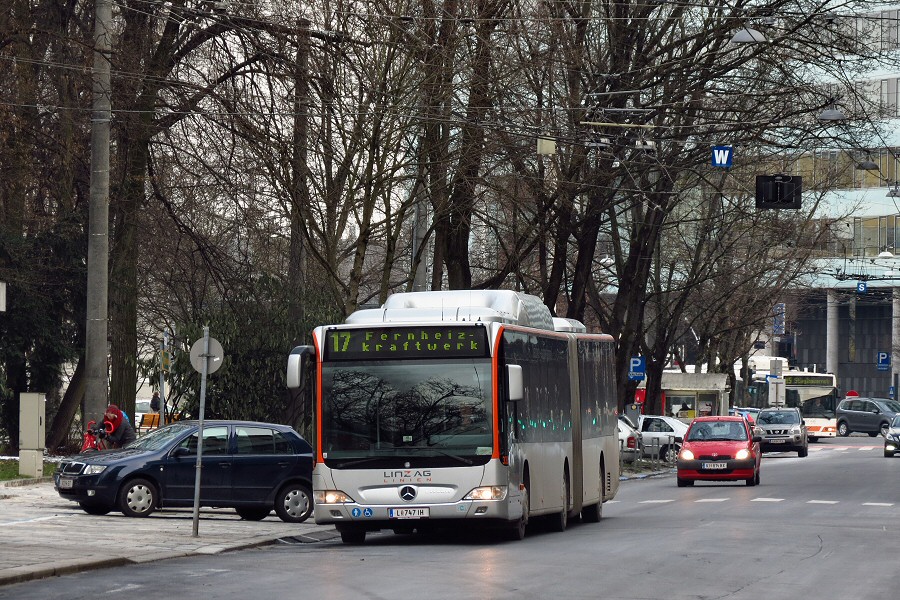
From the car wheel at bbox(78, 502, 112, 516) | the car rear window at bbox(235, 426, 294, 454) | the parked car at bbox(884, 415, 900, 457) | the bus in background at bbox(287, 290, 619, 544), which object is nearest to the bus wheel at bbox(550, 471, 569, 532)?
the bus in background at bbox(287, 290, 619, 544)

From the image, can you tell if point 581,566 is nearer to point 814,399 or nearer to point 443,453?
point 443,453

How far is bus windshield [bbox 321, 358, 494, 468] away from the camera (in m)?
18.9

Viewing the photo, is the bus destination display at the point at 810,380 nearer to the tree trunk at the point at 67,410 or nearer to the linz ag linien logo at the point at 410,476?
the tree trunk at the point at 67,410

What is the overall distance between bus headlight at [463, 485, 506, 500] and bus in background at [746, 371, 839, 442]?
63.2 metres

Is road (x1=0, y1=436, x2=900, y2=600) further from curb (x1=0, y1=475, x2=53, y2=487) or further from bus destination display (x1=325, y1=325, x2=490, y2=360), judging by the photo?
curb (x1=0, y1=475, x2=53, y2=487)

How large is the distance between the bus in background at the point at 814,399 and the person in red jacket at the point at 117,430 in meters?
56.5

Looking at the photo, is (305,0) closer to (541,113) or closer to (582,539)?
(541,113)

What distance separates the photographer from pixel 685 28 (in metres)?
38.3

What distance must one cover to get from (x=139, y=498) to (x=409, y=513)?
645 centimetres

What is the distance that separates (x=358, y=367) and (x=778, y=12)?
15.4 metres

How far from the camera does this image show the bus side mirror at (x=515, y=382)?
18578 millimetres

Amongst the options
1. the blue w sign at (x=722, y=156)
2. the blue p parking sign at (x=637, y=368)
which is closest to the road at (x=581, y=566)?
the blue w sign at (x=722, y=156)

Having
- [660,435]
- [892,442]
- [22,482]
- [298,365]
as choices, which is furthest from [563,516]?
[892,442]

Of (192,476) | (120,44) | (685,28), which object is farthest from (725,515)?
(685,28)
